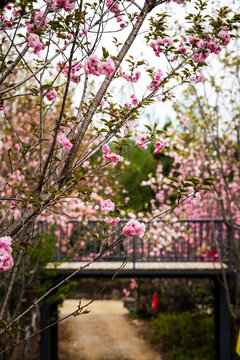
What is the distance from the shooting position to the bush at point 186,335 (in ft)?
41.8

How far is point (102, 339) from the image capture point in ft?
49.8

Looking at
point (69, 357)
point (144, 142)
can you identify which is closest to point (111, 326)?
point (69, 357)

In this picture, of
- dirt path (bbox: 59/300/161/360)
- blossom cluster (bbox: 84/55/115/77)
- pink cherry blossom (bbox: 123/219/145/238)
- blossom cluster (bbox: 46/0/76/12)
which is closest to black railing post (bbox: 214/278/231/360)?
dirt path (bbox: 59/300/161/360)

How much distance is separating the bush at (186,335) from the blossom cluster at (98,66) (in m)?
11.1

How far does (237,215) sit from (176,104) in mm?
3659

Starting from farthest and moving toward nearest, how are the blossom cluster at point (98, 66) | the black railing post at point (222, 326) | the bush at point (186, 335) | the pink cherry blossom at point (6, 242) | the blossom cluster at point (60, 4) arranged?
the bush at point (186, 335), the black railing post at point (222, 326), the blossom cluster at point (98, 66), the blossom cluster at point (60, 4), the pink cherry blossom at point (6, 242)

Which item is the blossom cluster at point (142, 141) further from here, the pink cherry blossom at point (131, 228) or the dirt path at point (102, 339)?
the dirt path at point (102, 339)

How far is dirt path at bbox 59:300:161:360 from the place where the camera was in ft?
44.1

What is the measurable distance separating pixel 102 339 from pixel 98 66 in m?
13.7

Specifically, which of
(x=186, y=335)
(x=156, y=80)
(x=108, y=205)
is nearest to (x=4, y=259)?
(x=108, y=205)

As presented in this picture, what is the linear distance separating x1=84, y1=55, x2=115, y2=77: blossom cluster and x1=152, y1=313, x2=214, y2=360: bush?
36.5 ft

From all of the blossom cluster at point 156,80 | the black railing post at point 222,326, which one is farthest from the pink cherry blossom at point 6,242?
the black railing post at point 222,326

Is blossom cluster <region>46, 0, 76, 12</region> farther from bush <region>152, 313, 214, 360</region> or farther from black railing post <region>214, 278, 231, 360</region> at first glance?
bush <region>152, 313, 214, 360</region>

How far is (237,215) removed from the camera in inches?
488
